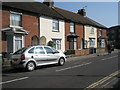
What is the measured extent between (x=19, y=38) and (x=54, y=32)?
674 cm

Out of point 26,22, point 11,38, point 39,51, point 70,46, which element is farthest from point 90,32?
point 39,51

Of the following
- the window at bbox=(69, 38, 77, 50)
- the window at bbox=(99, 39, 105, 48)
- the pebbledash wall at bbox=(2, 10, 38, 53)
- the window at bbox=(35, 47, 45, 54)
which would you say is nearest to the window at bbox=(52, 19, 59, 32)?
the pebbledash wall at bbox=(2, 10, 38, 53)

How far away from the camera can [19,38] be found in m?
18.2

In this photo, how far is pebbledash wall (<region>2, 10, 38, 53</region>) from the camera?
16.9 metres

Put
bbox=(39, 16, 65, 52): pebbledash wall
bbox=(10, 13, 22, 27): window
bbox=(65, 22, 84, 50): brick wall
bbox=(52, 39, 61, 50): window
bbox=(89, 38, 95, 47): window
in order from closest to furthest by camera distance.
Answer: bbox=(10, 13, 22, 27): window, bbox=(39, 16, 65, 52): pebbledash wall, bbox=(52, 39, 61, 50): window, bbox=(65, 22, 84, 50): brick wall, bbox=(89, 38, 95, 47): window

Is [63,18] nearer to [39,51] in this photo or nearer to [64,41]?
[64,41]

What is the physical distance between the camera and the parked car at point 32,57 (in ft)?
35.2

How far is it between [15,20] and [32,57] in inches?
340

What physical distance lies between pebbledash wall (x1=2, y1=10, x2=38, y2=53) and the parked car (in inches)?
233

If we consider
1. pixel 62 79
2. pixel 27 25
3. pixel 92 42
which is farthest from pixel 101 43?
pixel 62 79

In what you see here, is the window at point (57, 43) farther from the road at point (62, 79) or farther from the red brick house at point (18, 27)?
the road at point (62, 79)

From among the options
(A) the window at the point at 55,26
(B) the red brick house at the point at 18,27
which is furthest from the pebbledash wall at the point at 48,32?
(B) the red brick house at the point at 18,27

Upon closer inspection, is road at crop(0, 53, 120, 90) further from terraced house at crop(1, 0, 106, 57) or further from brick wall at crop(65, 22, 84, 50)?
brick wall at crop(65, 22, 84, 50)

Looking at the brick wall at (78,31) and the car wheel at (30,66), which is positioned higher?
the brick wall at (78,31)
